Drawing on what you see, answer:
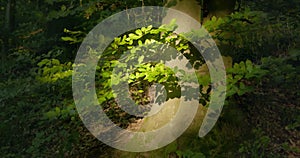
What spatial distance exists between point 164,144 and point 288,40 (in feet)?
16.3

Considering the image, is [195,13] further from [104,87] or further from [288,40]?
[288,40]

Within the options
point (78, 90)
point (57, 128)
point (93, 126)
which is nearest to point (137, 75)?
point (78, 90)

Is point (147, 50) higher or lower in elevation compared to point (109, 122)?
higher

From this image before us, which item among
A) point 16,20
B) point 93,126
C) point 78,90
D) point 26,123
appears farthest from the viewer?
point 16,20

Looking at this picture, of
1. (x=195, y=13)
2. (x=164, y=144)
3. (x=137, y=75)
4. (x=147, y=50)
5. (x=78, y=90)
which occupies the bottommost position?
(x=164, y=144)

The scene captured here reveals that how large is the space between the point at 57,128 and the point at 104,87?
2402 mm

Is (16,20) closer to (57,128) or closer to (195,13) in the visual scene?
(57,128)

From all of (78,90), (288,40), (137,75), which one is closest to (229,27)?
(137,75)

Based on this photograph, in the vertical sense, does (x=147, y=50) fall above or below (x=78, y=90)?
above

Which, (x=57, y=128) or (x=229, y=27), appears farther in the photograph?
(x=57, y=128)

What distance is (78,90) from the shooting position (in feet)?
9.61

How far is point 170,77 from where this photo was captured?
8.33ft

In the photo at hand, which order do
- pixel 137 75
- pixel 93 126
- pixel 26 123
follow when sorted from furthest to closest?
pixel 26 123
pixel 93 126
pixel 137 75

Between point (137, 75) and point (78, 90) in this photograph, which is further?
point (78, 90)
